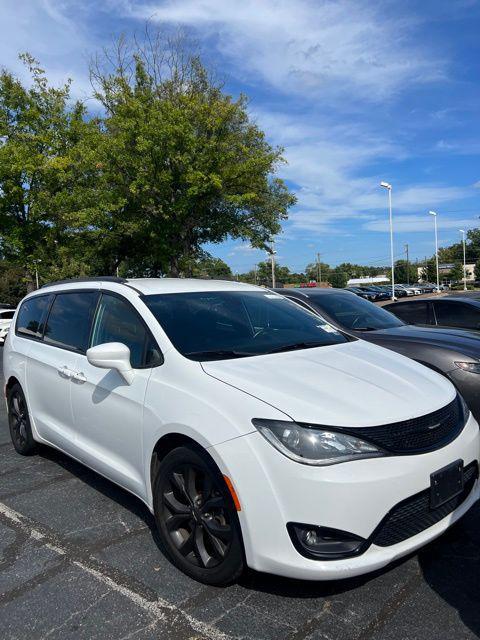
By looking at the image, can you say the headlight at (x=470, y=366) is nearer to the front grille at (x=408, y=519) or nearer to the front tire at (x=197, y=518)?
the front grille at (x=408, y=519)

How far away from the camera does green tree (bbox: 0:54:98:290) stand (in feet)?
66.9

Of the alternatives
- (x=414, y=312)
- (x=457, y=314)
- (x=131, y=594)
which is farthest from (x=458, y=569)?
(x=414, y=312)

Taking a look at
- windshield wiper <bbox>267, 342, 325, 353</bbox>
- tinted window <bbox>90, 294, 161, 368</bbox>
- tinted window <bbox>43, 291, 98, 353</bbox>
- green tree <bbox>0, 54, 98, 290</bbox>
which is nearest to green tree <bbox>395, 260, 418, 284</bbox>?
green tree <bbox>0, 54, 98, 290</bbox>

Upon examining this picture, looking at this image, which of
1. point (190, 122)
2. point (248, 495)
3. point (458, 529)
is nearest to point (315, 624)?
point (248, 495)

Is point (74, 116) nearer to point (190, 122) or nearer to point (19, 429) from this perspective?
point (190, 122)

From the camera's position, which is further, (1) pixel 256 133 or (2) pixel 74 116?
(1) pixel 256 133

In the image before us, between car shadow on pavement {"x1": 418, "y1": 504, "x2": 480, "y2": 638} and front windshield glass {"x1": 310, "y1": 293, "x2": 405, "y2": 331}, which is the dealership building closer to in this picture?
front windshield glass {"x1": 310, "y1": 293, "x2": 405, "y2": 331}

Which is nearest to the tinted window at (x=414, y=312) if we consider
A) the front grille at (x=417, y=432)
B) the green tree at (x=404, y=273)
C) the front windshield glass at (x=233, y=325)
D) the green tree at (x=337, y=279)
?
the front windshield glass at (x=233, y=325)

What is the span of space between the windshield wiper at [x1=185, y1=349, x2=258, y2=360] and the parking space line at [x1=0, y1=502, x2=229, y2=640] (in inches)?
50.6

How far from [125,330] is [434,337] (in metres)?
3.41

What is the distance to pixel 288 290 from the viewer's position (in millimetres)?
6867

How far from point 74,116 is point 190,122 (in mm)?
5899

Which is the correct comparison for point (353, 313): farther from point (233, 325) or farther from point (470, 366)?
point (233, 325)

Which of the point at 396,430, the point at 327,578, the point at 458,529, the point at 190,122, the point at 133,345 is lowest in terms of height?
the point at 458,529
